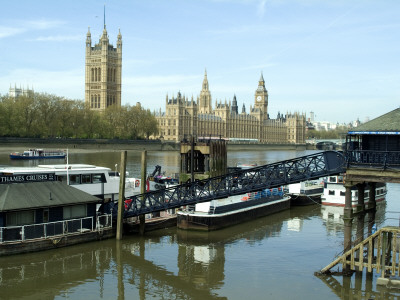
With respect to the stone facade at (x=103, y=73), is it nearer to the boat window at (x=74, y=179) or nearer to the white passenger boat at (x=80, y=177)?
the white passenger boat at (x=80, y=177)

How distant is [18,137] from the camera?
347 feet

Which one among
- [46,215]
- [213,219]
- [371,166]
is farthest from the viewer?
[213,219]

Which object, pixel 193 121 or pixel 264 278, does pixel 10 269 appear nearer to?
pixel 264 278

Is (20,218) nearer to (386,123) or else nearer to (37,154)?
(386,123)

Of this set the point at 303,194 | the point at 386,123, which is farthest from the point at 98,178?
the point at 303,194

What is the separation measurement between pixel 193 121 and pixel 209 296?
571 ft

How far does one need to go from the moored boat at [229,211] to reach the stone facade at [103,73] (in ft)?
482

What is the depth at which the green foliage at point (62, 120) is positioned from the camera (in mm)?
105750

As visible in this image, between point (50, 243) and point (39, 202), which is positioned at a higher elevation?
Result: point (39, 202)

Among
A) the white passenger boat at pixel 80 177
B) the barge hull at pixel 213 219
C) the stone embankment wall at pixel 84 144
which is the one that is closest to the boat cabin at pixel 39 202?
the white passenger boat at pixel 80 177

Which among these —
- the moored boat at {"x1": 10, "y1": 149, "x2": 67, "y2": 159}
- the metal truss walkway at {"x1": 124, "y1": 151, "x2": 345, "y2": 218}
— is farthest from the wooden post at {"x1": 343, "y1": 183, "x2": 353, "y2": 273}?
the moored boat at {"x1": 10, "y1": 149, "x2": 67, "y2": 159}

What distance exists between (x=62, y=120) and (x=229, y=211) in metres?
90.7

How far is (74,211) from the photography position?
2584 centimetres

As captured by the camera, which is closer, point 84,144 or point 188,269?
point 188,269
